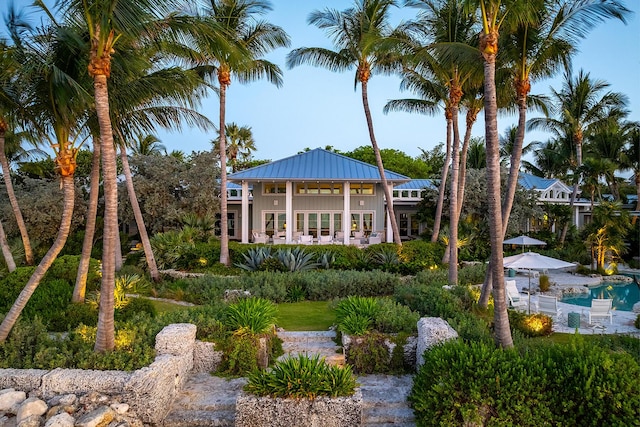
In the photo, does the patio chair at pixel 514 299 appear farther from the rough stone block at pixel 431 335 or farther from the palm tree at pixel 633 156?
the palm tree at pixel 633 156

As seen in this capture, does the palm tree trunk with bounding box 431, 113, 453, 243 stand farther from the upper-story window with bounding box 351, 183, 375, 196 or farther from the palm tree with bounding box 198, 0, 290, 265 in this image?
the palm tree with bounding box 198, 0, 290, 265

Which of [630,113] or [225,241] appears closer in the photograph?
[225,241]

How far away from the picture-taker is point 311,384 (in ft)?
17.5

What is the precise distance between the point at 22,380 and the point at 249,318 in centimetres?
332

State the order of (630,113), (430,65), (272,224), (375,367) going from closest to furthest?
1. (375,367)
2. (430,65)
3. (272,224)
4. (630,113)

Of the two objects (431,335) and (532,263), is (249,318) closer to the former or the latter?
(431,335)

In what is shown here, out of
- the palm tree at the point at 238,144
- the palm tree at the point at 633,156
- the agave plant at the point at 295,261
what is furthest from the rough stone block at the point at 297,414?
the palm tree at the point at 238,144

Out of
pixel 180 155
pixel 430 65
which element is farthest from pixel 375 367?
pixel 180 155

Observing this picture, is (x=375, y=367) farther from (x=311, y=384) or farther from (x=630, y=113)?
(x=630, y=113)

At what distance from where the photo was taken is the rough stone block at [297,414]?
5.22 m

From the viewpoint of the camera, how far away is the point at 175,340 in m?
6.61

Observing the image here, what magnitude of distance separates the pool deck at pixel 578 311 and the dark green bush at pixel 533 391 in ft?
20.7

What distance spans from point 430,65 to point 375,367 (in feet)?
39.7

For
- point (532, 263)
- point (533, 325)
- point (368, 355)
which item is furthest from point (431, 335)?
point (532, 263)
